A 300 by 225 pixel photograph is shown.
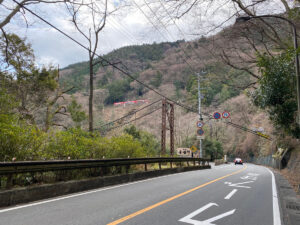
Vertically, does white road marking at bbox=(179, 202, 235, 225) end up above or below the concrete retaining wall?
below

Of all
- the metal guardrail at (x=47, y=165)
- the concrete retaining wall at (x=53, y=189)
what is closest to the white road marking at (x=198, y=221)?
the concrete retaining wall at (x=53, y=189)

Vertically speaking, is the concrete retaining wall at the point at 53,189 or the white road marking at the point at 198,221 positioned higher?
the concrete retaining wall at the point at 53,189

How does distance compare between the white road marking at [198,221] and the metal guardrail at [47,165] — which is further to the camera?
the metal guardrail at [47,165]

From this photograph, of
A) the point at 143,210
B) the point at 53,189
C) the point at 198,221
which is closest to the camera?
the point at 198,221

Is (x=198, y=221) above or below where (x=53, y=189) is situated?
below

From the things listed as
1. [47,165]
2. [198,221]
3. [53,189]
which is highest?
[47,165]

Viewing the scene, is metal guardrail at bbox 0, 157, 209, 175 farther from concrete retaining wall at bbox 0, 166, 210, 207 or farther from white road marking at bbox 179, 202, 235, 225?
white road marking at bbox 179, 202, 235, 225

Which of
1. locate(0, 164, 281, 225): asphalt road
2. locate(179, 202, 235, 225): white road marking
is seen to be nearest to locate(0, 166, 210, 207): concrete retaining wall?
locate(0, 164, 281, 225): asphalt road

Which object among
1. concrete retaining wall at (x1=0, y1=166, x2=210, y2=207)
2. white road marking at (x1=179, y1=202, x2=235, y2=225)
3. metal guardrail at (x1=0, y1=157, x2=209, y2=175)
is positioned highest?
metal guardrail at (x1=0, y1=157, x2=209, y2=175)

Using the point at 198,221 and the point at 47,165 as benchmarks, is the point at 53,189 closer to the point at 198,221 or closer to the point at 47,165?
the point at 47,165

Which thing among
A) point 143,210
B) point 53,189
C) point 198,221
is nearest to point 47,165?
point 53,189

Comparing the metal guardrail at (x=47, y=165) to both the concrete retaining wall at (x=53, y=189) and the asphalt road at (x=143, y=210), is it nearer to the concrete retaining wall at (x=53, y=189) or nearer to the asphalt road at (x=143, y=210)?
the concrete retaining wall at (x=53, y=189)

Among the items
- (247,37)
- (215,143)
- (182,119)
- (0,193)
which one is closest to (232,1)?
(247,37)

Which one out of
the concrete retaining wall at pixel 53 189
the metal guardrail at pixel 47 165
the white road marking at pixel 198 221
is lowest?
the white road marking at pixel 198 221
